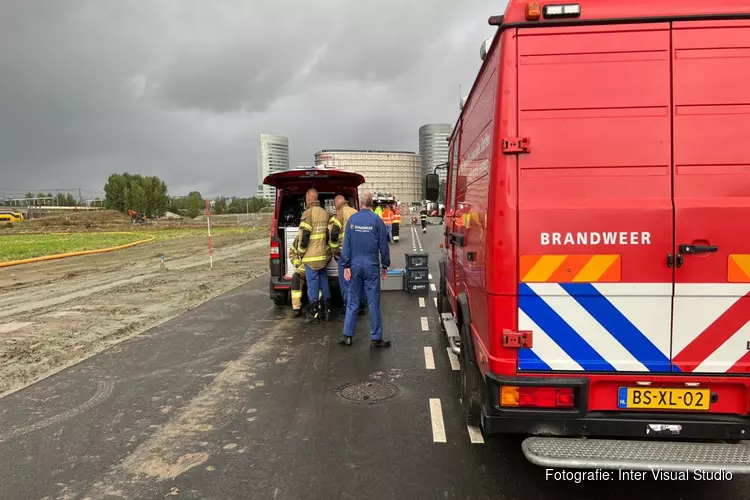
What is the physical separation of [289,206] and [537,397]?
22.8 feet

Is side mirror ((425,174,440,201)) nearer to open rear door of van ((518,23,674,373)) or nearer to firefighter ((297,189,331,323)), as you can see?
firefighter ((297,189,331,323))

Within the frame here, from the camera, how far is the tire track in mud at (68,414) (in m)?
3.83

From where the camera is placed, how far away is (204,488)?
300cm

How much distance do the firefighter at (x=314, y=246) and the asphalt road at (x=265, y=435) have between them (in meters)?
1.43

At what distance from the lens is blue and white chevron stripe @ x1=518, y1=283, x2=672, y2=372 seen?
260 cm

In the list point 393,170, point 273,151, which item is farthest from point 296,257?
point 393,170

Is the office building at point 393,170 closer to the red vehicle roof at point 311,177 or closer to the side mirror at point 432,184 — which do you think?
the red vehicle roof at point 311,177

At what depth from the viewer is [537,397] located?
2.69m

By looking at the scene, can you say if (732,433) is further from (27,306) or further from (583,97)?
(27,306)

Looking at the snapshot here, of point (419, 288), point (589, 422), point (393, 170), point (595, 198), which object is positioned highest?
point (393, 170)

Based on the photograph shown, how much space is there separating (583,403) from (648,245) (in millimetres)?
955

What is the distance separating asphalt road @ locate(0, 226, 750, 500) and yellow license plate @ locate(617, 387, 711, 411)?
682mm

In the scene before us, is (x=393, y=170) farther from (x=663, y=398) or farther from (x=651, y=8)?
(x=663, y=398)

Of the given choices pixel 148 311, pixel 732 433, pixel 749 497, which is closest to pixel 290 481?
pixel 732 433
